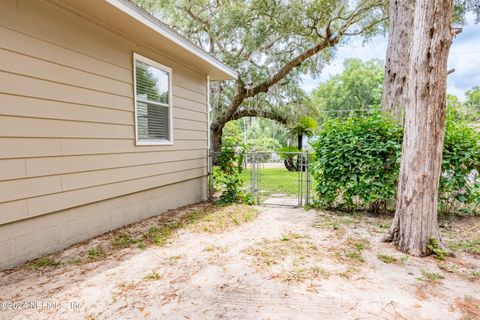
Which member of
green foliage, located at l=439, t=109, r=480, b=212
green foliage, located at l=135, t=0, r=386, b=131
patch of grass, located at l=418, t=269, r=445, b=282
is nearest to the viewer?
patch of grass, located at l=418, t=269, r=445, b=282

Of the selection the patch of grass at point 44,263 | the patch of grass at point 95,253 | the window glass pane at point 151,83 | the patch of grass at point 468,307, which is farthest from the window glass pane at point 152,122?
the patch of grass at point 468,307

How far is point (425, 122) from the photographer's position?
2873 millimetres

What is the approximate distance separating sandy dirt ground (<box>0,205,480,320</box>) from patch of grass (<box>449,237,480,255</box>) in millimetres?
155

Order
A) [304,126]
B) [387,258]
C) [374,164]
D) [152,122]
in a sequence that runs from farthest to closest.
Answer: [304,126] < [152,122] < [374,164] < [387,258]

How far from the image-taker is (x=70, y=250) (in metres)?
3.07

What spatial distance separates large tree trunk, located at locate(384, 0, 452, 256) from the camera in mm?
2795

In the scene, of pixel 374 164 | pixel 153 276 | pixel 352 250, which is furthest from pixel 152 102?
pixel 374 164

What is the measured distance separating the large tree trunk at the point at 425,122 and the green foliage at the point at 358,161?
1.46 metres

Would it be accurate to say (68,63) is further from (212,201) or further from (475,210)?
(475,210)

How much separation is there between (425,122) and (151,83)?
12.6ft

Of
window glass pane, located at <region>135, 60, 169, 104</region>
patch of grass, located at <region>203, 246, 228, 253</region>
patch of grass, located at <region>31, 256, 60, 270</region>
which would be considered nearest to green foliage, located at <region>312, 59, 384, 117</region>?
window glass pane, located at <region>135, 60, 169, 104</region>

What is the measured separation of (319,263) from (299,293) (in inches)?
25.8

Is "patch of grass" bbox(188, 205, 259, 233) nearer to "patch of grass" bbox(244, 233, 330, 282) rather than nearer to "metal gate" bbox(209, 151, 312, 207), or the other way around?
"metal gate" bbox(209, 151, 312, 207)

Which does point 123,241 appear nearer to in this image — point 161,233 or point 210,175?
point 161,233
